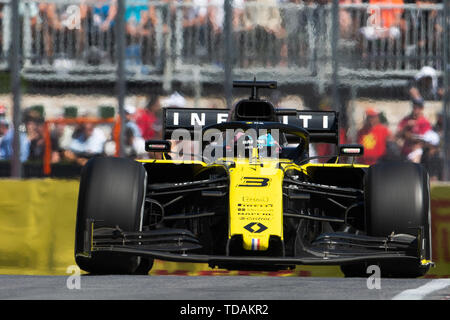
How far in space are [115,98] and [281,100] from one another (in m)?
2.21

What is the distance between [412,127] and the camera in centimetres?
1554

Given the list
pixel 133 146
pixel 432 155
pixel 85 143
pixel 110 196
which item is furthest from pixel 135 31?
pixel 110 196

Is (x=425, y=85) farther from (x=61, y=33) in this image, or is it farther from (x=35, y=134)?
(x=35, y=134)

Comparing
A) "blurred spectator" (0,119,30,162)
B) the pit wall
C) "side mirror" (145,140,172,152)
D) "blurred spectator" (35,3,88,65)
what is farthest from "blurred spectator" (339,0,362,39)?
"side mirror" (145,140,172,152)

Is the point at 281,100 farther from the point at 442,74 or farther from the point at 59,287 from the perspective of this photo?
the point at 59,287

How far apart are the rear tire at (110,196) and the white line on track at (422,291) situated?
2.21 m

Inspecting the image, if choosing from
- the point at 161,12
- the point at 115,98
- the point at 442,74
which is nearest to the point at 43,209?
the point at 115,98

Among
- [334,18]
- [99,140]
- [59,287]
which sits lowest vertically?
[59,287]

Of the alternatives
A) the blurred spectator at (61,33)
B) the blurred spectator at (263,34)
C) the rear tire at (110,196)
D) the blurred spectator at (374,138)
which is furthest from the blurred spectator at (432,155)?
the rear tire at (110,196)

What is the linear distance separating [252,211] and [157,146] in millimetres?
1465

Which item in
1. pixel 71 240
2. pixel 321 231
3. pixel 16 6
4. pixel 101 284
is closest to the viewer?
pixel 101 284

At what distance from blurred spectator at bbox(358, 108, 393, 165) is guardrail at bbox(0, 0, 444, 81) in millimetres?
701

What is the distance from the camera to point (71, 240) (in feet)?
39.9

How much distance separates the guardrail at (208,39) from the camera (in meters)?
15.2
